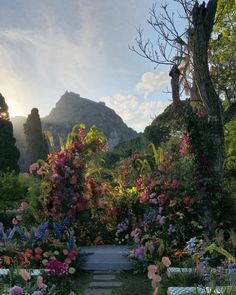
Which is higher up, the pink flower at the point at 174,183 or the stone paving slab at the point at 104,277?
the pink flower at the point at 174,183

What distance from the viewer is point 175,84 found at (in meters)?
9.20

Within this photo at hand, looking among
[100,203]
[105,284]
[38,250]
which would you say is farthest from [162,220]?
[38,250]

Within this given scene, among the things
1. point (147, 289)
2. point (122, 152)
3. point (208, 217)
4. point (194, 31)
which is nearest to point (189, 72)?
point (194, 31)

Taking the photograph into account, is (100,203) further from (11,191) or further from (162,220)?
(11,191)

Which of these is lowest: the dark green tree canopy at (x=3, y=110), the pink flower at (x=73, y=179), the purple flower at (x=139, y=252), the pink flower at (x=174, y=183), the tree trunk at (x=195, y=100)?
the purple flower at (x=139, y=252)

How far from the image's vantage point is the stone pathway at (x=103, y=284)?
213 inches

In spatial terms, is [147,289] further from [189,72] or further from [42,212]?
[189,72]

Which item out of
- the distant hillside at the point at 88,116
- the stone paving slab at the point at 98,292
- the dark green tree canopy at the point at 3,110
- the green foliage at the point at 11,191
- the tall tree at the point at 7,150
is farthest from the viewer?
the distant hillside at the point at 88,116

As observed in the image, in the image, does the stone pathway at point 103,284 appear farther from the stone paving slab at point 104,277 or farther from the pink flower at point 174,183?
the pink flower at point 174,183

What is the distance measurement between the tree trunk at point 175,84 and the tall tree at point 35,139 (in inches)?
1079

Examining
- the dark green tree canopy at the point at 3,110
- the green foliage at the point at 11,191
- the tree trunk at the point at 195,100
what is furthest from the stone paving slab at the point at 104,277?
the dark green tree canopy at the point at 3,110

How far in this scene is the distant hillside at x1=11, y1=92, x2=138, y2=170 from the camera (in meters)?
110

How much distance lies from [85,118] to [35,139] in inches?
3331

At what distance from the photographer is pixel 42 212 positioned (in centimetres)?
802
